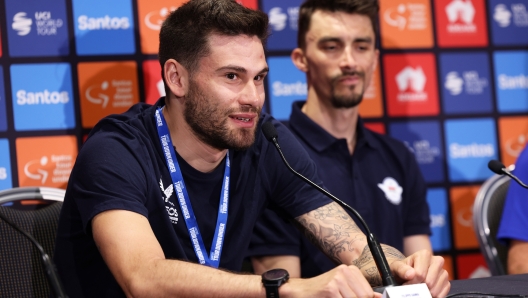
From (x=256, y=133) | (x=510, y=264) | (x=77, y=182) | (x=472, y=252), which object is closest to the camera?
(x=77, y=182)

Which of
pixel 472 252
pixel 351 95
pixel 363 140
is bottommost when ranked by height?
pixel 472 252

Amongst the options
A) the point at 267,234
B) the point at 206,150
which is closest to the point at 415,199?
the point at 267,234

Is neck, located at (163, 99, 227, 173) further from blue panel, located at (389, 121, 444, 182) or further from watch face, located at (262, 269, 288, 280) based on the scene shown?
blue panel, located at (389, 121, 444, 182)

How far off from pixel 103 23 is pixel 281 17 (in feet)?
2.97

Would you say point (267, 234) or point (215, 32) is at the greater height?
point (215, 32)

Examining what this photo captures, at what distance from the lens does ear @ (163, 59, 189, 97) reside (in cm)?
252

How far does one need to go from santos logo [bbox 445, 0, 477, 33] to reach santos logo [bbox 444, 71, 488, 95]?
24 centimetres

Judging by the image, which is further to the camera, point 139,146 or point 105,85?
point 105,85

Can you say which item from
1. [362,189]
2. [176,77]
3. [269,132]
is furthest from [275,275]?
[362,189]

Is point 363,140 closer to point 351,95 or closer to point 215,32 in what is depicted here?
point 351,95

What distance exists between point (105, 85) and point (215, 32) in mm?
895

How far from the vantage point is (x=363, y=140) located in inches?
134

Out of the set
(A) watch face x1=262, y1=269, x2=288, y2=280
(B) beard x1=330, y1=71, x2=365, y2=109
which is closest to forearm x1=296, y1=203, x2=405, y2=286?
(A) watch face x1=262, y1=269, x2=288, y2=280

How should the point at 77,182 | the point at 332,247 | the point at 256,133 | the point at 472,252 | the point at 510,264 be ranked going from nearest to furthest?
1. the point at 77,182
2. the point at 332,247
3. the point at 256,133
4. the point at 510,264
5. the point at 472,252
